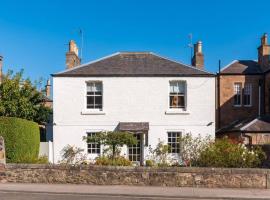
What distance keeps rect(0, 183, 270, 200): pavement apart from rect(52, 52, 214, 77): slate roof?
12142mm

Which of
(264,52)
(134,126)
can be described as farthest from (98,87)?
(264,52)

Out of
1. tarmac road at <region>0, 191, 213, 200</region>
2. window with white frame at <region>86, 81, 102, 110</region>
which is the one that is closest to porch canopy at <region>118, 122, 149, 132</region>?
window with white frame at <region>86, 81, 102, 110</region>

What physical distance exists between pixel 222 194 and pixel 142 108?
13.3 metres

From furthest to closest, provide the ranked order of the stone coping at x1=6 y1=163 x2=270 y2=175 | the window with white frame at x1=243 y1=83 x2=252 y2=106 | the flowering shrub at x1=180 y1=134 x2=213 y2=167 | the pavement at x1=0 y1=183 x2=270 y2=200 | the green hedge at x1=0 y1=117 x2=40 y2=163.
Result: the window with white frame at x1=243 y1=83 x2=252 y2=106, the flowering shrub at x1=180 y1=134 x2=213 y2=167, the green hedge at x1=0 y1=117 x2=40 y2=163, the stone coping at x1=6 y1=163 x2=270 y2=175, the pavement at x1=0 y1=183 x2=270 y2=200

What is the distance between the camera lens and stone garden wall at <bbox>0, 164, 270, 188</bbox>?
17141 mm

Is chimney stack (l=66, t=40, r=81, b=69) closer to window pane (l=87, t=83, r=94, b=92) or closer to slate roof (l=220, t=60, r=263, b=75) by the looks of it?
window pane (l=87, t=83, r=94, b=92)

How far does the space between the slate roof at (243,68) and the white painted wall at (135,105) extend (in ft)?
32.1

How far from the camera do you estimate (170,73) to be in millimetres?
28250

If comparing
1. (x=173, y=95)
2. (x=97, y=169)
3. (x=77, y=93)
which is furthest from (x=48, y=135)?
(x=97, y=169)

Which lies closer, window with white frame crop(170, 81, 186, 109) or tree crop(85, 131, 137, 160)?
tree crop(85, 131, 137, 160)

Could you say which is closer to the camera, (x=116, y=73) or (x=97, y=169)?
(x=97, y=169)

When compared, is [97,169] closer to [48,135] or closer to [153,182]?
[153,182]

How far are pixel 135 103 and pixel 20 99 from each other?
7.47 metres

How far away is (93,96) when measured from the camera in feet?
93.4
